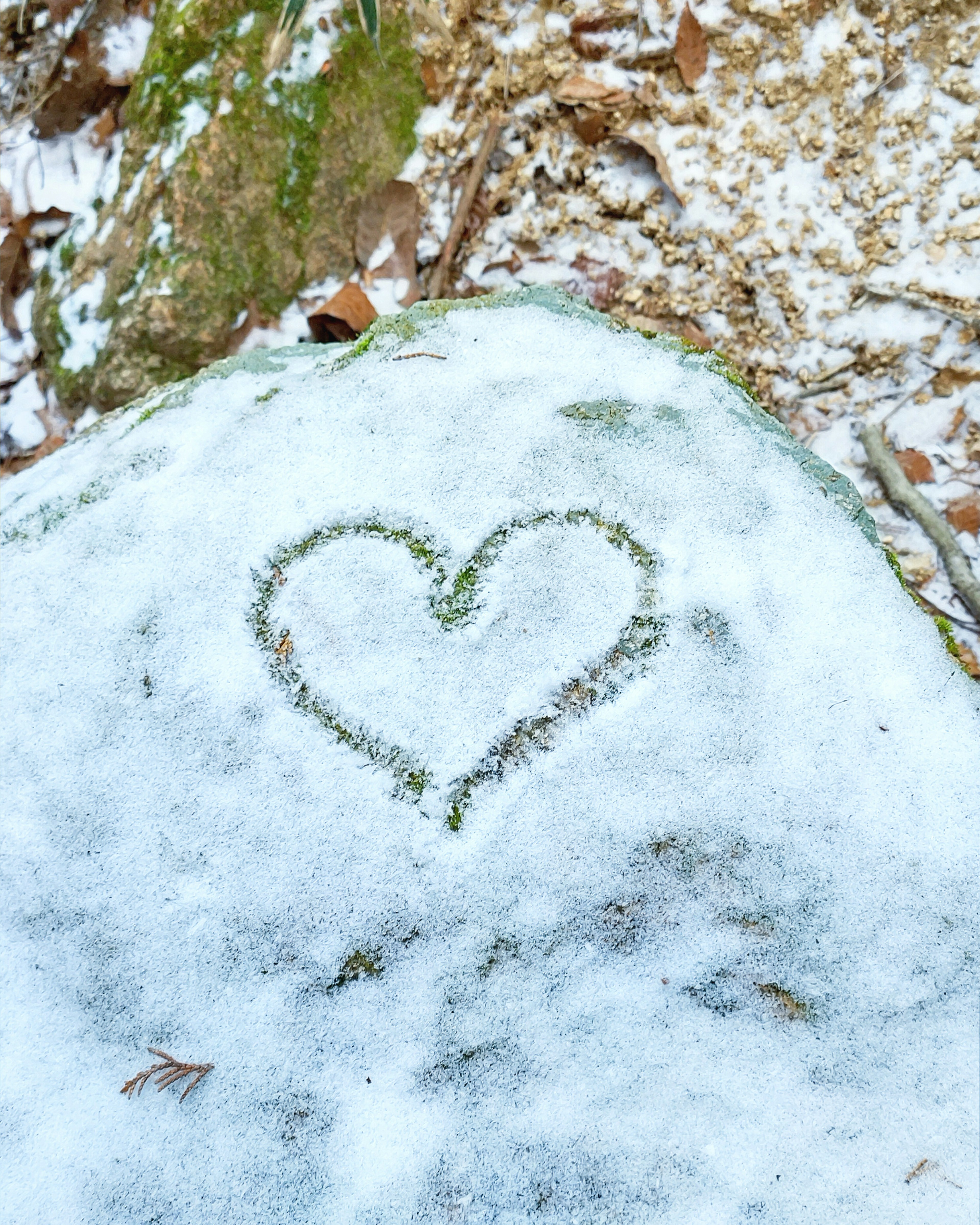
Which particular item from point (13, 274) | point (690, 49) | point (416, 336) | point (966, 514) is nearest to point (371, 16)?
point (416, 336)

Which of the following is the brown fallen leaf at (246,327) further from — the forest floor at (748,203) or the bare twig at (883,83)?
the bare twig at (883,83)

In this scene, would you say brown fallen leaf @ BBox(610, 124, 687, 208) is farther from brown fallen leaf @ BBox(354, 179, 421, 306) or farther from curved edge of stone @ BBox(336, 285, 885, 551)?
curved edge of stone @ BBox(336, 285, 885, 551)

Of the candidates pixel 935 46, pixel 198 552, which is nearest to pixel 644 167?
pixel 935 46

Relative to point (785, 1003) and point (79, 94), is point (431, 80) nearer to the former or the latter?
point (79, 94)

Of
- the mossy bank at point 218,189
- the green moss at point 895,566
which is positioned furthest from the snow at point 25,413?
the green moss at point 895,566

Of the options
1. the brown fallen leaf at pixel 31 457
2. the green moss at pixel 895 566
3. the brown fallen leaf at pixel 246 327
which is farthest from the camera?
the brown fallen leaf at pixel 31 457

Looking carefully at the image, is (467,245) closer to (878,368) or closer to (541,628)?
(878,368)

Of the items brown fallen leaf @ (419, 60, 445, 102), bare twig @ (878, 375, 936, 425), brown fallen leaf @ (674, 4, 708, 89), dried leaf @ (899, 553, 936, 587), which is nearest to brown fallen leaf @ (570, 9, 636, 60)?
brown fallen leaf @ (674, 4, 708, 89)
